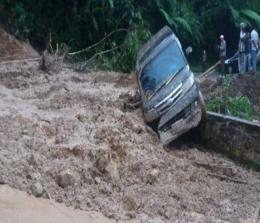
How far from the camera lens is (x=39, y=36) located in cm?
1566

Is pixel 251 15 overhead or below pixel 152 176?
below

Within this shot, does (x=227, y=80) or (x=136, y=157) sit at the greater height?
(x=136, y=157)

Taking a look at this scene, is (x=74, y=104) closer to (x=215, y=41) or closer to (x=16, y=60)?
(x=16, y=60)

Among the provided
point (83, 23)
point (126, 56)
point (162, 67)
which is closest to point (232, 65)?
point (126, 56)

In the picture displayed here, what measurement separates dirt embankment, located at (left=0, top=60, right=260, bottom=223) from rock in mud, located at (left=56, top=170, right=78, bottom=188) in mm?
11

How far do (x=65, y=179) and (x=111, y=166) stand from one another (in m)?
0.71

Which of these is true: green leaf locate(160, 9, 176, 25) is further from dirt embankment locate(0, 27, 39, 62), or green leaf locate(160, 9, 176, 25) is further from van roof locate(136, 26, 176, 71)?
van roof locate(136, 26, 176, 71)

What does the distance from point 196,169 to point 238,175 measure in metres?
0.57

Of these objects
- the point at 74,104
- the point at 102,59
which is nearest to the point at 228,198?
the point at 74,104

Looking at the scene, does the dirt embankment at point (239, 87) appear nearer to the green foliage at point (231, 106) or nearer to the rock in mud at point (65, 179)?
the green foliage at point (231, 106)

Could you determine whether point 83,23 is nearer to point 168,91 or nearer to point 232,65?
point 232,65

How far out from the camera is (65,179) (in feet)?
22.2

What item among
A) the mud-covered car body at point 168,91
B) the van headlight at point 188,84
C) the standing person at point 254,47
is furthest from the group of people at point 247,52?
the van headlight at point 188,84

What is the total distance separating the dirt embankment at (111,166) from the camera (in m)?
6.68
